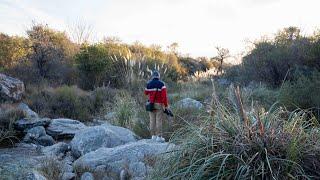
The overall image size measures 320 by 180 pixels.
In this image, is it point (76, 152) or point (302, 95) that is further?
point (302, 95)

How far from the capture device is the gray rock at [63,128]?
40.6ft

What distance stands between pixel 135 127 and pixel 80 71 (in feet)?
38.9

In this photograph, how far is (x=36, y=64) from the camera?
21.7 meters

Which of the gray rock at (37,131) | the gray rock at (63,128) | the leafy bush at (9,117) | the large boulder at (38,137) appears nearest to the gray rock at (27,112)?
the leafy bush at (9,117)

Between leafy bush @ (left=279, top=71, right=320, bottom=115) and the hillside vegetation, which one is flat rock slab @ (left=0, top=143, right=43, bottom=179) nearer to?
the hillside vegetation

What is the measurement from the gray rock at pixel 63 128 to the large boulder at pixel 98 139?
3.36 meters

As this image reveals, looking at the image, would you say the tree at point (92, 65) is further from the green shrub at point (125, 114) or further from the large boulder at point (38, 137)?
the green shrub at point (125, 114)

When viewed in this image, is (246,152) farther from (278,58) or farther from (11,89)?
(11,89)

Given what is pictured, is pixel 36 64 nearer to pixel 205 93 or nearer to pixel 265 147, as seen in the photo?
pixel 205 93

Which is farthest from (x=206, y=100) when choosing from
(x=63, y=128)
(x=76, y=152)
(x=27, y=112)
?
(x=27, y=112)

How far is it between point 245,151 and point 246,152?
0.8 inches

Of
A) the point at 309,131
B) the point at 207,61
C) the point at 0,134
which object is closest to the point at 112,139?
the point at 0,134

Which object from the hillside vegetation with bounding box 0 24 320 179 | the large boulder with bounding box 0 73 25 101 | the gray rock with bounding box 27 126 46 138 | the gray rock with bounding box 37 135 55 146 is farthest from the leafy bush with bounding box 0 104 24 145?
the large boulder with bounding box 0 73 25 101

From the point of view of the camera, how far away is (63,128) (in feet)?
41.5
